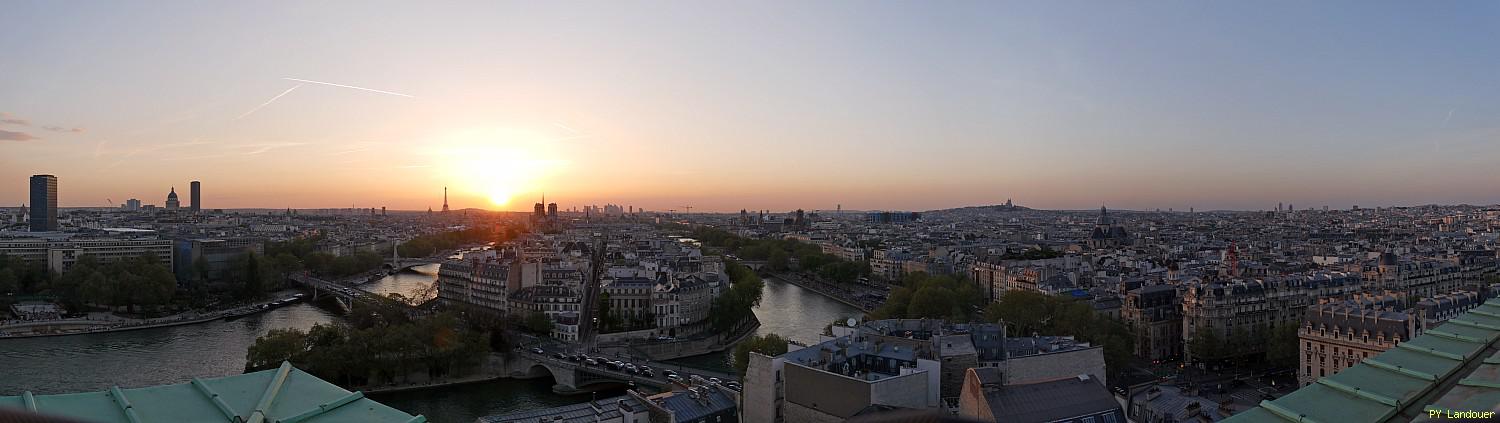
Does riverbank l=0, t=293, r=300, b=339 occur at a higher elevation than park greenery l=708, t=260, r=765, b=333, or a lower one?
lower

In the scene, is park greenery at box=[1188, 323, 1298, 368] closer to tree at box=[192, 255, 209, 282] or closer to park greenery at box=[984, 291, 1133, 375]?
park greenery at box=[984, 291, 1133, 375]

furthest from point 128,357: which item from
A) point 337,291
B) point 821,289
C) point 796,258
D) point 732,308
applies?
point 796,258

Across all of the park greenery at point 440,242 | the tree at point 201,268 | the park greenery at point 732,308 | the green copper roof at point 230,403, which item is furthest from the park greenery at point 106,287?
the green copper roof at point 230,403

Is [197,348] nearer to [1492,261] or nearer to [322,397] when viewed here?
[322,397]

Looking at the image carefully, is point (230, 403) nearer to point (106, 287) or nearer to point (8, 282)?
point (106, 287)

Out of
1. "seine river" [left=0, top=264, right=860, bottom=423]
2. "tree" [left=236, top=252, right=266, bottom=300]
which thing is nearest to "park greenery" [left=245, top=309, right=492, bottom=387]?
"seine river" [left=0, top=264, right=860, bottom=423]

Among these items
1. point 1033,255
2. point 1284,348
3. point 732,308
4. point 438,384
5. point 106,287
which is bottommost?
point 438,384
